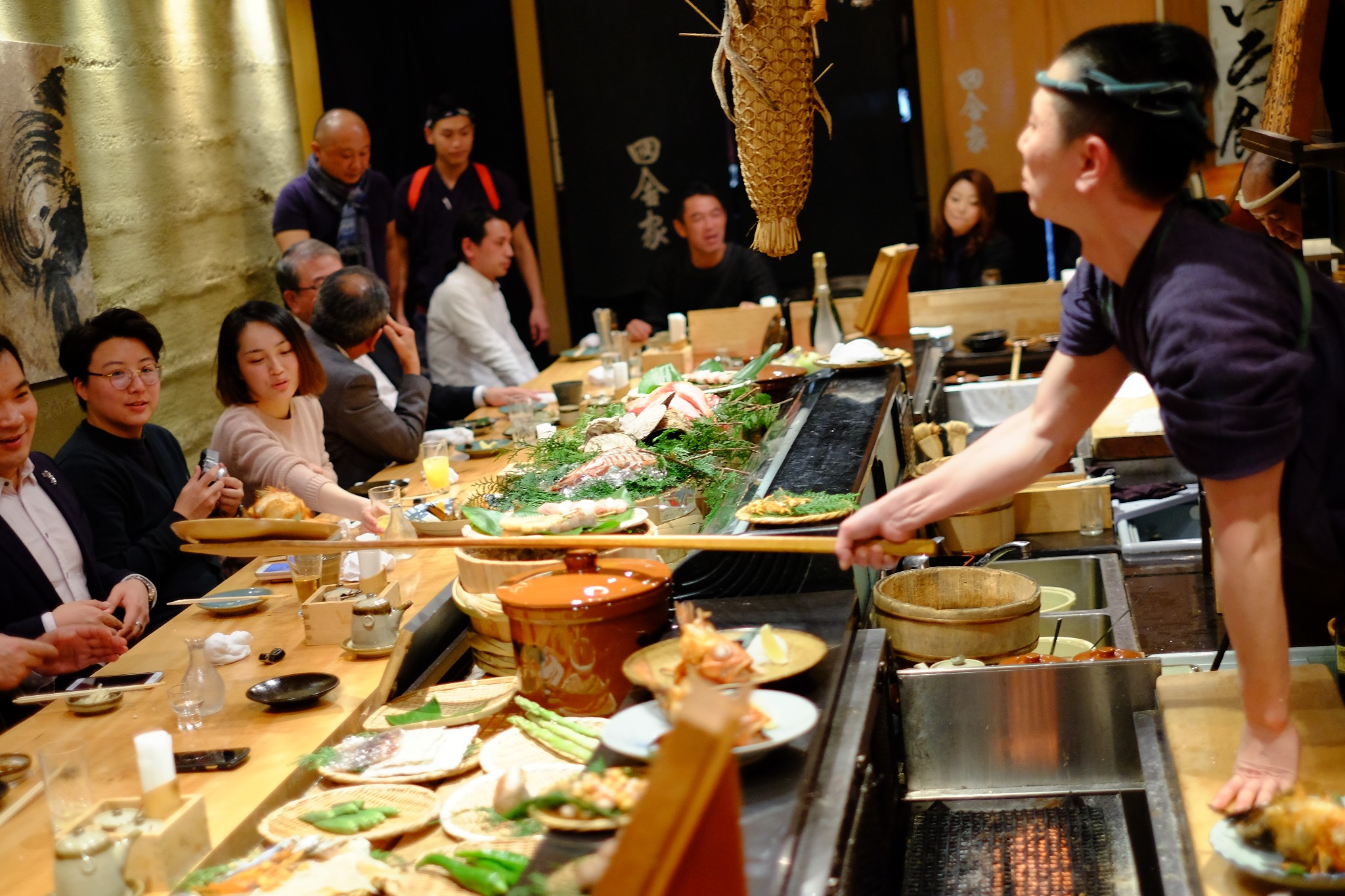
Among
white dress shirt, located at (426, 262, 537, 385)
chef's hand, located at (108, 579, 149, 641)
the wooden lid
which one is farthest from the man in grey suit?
the wooden lid

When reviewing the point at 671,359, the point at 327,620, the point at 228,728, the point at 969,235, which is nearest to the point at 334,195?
the point at 671,359

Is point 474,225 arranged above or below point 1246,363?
above

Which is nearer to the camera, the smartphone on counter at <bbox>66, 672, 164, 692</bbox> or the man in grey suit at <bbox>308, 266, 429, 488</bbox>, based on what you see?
the smartphone on counter at <bbox>66, 672, 164, 692</bbox>

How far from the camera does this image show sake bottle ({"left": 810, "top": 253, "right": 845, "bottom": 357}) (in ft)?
15.3

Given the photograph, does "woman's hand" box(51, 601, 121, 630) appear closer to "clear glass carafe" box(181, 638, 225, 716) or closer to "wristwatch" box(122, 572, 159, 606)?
"wristwatch" box(122, 572, 159, 606)

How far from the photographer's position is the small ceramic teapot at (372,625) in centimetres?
253

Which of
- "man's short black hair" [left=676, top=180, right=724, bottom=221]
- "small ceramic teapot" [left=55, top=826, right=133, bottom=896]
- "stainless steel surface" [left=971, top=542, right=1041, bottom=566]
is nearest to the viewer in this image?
"small ceramic teapot" [left=55, top=826, right=133, bottom=896]

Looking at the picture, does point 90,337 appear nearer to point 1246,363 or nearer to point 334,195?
point 1246,363

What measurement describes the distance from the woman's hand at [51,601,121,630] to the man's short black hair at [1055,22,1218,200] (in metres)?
2.41

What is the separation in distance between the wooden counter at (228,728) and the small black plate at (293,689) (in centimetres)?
3

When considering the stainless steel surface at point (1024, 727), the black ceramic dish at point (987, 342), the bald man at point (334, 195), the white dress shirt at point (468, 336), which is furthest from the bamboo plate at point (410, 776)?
the bald man at point (334, 195)

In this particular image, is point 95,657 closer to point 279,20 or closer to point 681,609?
point 681,609

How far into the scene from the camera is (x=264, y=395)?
4.15m

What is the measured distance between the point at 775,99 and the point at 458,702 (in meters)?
1.24
